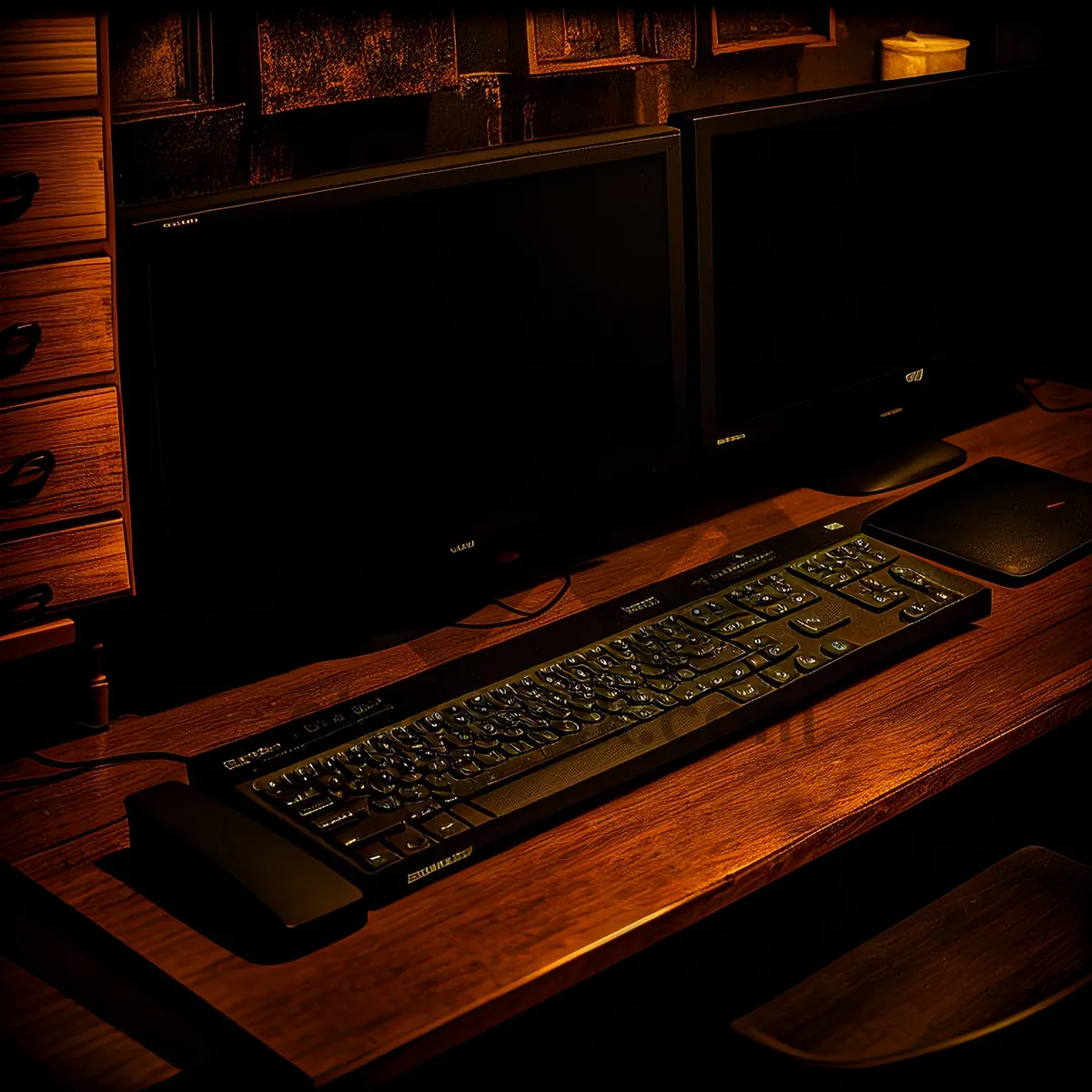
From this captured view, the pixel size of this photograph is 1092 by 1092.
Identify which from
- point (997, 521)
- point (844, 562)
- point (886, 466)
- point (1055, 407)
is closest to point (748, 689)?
point (844, 562)

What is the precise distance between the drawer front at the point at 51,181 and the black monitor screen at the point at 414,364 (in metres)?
0.09

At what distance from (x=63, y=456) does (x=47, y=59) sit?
11.2 inches

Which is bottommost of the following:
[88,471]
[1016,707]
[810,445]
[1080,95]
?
[1016,707]

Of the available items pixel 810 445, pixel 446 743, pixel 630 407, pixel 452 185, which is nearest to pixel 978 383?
pixel 810 445

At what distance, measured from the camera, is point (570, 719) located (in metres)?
1.19

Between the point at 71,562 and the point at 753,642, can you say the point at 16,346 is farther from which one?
the point at 753,642

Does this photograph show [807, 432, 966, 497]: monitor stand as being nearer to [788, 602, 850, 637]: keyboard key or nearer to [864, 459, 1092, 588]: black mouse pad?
[864, 459, 1092, 588]: black mouse pad

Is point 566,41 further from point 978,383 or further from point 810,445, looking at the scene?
point 978,383

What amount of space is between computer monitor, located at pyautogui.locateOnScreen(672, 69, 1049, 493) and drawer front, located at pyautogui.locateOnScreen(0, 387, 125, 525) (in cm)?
66

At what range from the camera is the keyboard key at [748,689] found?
1236 mm

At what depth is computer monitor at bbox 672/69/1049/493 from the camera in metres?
1.54

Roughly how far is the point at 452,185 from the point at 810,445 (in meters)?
0.70

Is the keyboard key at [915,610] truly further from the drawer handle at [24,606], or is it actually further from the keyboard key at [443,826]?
the drawer handle at [24,606]

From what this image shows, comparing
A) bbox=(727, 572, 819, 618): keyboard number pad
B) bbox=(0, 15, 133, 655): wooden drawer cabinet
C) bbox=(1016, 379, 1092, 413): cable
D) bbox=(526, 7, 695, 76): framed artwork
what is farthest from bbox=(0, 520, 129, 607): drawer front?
bbox=(1016, 379, 1092, 413): cable
